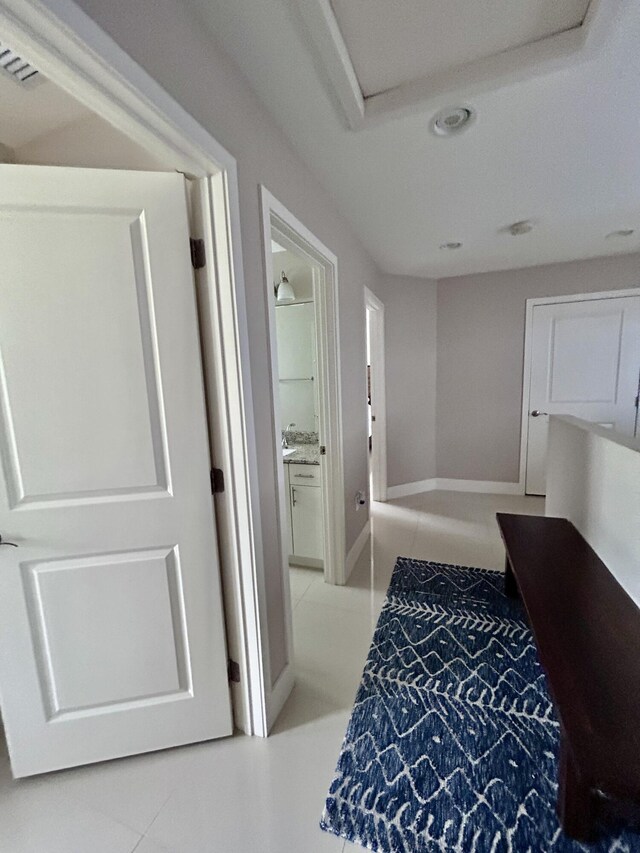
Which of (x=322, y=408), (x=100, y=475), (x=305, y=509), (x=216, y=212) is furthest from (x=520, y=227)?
(x=100, y=475)

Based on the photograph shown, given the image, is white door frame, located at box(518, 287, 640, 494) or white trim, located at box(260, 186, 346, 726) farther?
white door frame, located at box(518, 287, 640, 494)

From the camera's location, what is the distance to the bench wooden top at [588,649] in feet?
2.86

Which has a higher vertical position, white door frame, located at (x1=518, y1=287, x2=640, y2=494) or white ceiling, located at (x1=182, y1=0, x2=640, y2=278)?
white ceiling, located at (x1=182, y1=0, x2=640, y2=278)

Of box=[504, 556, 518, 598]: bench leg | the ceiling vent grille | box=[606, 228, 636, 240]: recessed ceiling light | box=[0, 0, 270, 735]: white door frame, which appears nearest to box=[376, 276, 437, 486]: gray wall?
box=[606, 228, 636, 240]: recessed ceiling light

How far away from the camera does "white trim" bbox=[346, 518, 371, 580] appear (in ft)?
8.36

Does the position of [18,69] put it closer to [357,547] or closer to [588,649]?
[588,649]

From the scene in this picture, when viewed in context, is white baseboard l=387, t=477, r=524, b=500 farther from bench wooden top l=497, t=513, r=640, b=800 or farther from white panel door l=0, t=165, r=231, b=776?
white panel door l=0, t=165, r=231, b=776

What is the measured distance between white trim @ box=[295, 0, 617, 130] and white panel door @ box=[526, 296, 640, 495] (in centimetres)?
295

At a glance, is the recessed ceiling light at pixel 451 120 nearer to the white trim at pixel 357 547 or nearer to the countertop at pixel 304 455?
the countertop at pixel 304 455

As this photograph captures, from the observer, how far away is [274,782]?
49.4 inches

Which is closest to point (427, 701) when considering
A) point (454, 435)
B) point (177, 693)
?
point (177, 693)

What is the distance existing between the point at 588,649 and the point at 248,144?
6.92 ft

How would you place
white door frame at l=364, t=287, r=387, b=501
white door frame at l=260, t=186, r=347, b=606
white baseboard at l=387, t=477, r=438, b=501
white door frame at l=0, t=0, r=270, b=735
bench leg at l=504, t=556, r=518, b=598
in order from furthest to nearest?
white baseboard at l=387, t=477, r=438, b=501
white door frame at l=364, t=287, r=387, b=501
bench leg at l=504, t=556, r=518, b=598
white door frame at l=260, t=186, r=347, b=606
white door frame at l=0, t=0, r=270, b=735

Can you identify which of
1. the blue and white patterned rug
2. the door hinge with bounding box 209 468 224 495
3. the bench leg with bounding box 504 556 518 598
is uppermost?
the door hinge with bounding box 209 468 224 495
